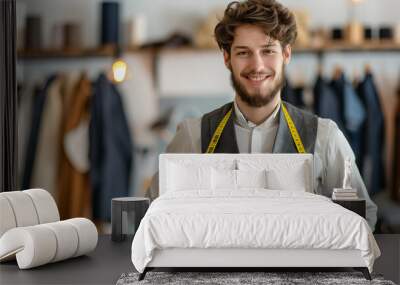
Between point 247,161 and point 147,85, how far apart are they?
1.26m

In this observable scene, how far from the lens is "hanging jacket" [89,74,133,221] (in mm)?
6070

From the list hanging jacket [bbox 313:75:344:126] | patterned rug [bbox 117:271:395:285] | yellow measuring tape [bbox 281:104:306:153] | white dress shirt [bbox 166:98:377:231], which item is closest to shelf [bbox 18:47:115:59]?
white dress shirt [bbox 166:98:377:231]

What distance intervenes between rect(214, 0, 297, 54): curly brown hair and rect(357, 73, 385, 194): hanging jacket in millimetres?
761

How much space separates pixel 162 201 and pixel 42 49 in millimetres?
2408

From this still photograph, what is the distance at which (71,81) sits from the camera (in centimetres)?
621

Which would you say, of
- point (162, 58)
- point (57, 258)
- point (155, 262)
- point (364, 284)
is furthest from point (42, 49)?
point (364, 284)

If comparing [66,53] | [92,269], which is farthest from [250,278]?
[66,53]

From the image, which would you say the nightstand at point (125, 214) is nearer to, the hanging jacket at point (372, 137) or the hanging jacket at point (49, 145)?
the hanging jacket at point (49, 145)

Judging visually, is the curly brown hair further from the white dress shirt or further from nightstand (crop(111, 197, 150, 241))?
nightstand (crop(111, 197, 150, 241))

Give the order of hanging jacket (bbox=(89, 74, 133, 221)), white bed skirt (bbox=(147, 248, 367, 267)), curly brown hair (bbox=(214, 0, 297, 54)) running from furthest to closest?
hanging jacket (bbox=(89, 74, 133, 221)) → curly brown hair (bbox=(214, 0, 297, 54)) → white bed skirt (bbox=(147, 248, 367, 267))

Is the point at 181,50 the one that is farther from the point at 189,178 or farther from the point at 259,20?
the point at 189,178

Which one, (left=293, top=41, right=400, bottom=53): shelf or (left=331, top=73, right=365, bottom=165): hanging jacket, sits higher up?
(left=293, top=41, right=400, bottom=53): shelf

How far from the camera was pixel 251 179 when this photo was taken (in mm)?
5070

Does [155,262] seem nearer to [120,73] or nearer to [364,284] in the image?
[364,284]
